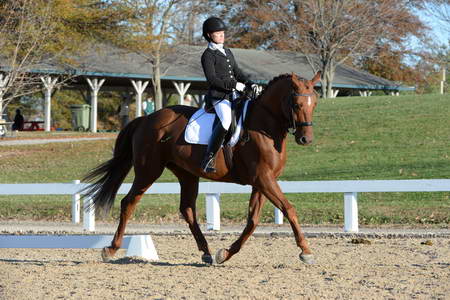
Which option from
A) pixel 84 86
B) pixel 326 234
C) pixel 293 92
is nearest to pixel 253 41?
pixel 84 86

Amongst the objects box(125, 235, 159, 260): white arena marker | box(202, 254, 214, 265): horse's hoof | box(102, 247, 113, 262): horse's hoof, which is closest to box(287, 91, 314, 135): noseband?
box(202, 254, 214, 265): horse's hoof

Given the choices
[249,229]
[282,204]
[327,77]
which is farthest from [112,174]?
[327,77]

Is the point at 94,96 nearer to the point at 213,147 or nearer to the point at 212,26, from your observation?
the point at 212,26

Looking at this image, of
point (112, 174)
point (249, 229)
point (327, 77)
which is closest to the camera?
point (249, 229)

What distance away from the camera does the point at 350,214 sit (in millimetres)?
12594

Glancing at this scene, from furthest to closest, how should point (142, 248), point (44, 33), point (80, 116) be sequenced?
point (80, 116), point (44, 33), point (142, 248)

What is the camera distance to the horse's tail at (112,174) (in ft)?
30.9

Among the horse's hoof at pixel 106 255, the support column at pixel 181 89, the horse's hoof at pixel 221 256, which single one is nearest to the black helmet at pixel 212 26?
the horse's hoof at pixel 221 256

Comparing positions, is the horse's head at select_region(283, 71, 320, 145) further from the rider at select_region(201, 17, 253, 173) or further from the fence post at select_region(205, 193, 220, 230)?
the fence post at select_region(205, 193, 220, 230)

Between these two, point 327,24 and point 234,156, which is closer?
point 234,156

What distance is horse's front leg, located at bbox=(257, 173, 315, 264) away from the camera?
7816mm

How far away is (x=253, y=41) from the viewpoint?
54.5 metres

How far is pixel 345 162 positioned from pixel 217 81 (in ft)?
51.7

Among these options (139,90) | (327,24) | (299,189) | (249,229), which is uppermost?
(327,24)
